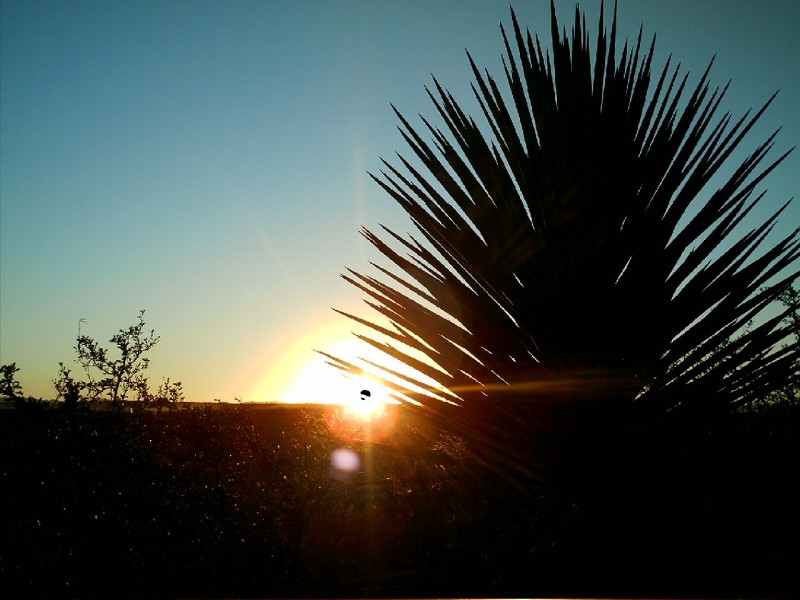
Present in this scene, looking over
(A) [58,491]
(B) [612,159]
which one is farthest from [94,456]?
(B) [612,159]

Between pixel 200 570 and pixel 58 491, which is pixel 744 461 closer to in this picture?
pixel 58 491

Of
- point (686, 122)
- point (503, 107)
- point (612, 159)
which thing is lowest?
point (612, 159)

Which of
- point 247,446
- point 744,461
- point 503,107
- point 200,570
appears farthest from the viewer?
point 247,446

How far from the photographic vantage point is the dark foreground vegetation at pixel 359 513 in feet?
3.81

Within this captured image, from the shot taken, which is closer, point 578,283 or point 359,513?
point 578,283

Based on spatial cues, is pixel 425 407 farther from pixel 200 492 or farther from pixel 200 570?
pixel 200 492

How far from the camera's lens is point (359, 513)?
8273 millimetres

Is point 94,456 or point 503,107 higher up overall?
point 503,107

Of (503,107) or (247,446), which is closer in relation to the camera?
(503,107)

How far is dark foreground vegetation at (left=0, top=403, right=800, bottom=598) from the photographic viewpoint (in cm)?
116

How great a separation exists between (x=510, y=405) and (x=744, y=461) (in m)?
0.61

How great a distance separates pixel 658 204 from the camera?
1.46 metres

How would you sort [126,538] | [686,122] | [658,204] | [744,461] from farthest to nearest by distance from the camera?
[126,538] → [686,122] → [658,204] → [744,461]

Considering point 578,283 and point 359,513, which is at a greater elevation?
point 578,283
